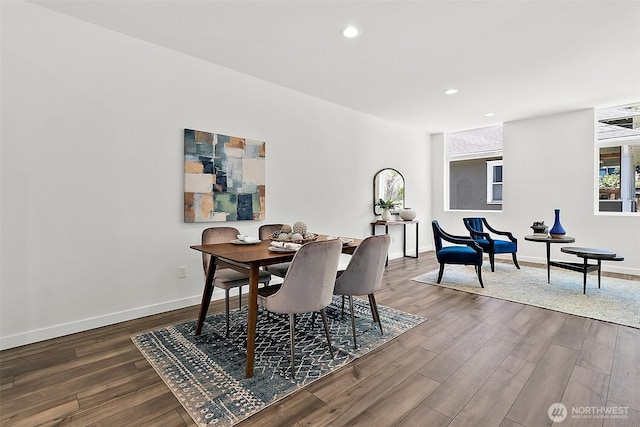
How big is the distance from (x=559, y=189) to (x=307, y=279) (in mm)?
5516

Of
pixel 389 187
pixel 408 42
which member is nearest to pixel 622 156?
pixel 389 187

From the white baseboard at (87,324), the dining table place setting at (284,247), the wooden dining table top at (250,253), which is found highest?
the dining table place setting at (284,247)

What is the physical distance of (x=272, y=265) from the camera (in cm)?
297

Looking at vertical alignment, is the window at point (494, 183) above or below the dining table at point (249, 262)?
above

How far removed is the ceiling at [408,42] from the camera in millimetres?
2477

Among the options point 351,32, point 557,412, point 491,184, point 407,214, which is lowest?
point 557,412

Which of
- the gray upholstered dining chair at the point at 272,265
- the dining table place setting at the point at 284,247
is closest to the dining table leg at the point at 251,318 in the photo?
the dining table place setting at the point at 284,247

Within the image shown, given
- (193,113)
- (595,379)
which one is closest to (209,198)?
(193,113)

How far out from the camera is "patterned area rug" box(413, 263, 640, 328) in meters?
3.16

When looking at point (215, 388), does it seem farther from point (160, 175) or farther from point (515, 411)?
point (160, 175)

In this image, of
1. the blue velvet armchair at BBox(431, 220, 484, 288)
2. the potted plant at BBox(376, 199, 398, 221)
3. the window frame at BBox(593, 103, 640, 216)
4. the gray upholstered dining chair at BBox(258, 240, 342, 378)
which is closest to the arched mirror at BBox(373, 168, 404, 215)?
the potted plant at BBox(376, 199, 398, 221)

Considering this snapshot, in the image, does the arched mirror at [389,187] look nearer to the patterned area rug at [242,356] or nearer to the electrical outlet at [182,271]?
the patterned area rug at [242,356]

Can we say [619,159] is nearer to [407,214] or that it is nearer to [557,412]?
[407,214]

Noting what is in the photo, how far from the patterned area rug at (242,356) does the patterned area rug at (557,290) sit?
1505 millimetres
